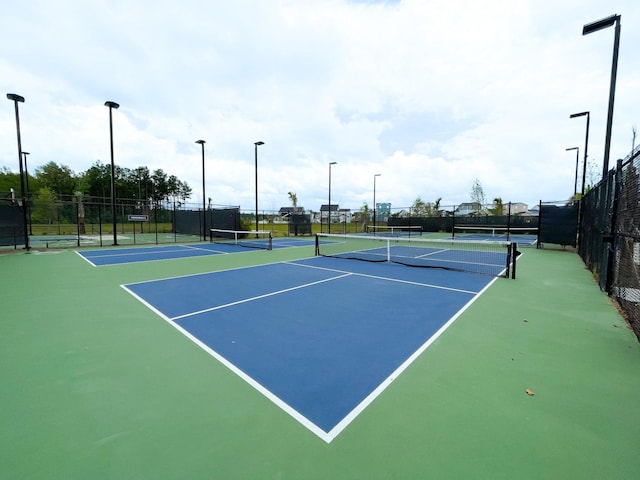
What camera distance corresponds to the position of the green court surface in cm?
175

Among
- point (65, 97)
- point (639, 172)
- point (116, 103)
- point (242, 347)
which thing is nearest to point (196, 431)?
point (242, 347)

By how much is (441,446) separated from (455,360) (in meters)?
1.42

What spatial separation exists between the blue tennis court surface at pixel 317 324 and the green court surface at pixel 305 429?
0.19 m

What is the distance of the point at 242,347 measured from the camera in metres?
3.45

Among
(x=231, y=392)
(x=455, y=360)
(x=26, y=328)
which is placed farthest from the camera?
(x=26, y=328)

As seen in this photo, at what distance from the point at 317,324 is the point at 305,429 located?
2.14 metres

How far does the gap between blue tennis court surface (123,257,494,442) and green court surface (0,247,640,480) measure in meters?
0.19

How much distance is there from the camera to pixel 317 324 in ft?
13.7

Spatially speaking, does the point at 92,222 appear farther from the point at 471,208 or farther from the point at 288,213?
the point at 471,208

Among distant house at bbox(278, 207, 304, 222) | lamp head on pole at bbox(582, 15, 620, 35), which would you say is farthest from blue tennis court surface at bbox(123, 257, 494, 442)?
distant house at bbox(278, 207, 304, 222)

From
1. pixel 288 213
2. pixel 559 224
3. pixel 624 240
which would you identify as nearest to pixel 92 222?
pixel 288 213

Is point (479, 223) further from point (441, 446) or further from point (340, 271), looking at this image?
point (441, 446)

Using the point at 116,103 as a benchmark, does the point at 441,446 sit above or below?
below

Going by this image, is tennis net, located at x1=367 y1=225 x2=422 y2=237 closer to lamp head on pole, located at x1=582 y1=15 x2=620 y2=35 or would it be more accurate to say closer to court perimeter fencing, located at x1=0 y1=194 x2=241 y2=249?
court perimeter fencing, located at x1=0 y1=194 x2=241 y2=249
